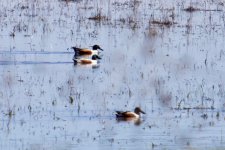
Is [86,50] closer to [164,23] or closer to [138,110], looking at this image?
[164,23]

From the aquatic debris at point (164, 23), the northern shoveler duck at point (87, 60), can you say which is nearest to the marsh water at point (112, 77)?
the aquatic debris at point (164, 23)

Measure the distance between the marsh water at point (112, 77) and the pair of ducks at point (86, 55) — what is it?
19cm

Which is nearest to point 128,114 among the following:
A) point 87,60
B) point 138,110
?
point 138,110

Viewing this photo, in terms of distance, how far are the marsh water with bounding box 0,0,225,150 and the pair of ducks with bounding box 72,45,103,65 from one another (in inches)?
7.5

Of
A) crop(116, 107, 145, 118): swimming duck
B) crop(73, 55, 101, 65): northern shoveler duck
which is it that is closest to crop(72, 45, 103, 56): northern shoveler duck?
crop(73, 55, 101, 65): northern shoveler duck

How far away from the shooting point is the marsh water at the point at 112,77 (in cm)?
1326

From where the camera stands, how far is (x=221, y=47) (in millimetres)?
21484

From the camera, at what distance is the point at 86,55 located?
68.0 feet

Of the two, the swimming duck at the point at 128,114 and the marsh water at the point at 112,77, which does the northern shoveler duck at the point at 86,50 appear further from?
the swimming duck at the point at 128,114

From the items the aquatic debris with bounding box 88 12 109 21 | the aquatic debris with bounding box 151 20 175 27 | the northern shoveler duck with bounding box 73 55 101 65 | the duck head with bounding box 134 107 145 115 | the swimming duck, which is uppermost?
the aquatic debris with bounding box 88 12 109 21

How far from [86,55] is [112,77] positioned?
319 cm

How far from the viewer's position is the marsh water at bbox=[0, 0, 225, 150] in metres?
13.3

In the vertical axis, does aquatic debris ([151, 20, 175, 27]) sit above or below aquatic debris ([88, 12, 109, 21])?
below

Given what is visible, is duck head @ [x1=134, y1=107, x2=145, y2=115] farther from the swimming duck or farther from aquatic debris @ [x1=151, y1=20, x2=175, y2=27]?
aquatic debris @ [x1=151, y1=20, x2=175, y2=27]
